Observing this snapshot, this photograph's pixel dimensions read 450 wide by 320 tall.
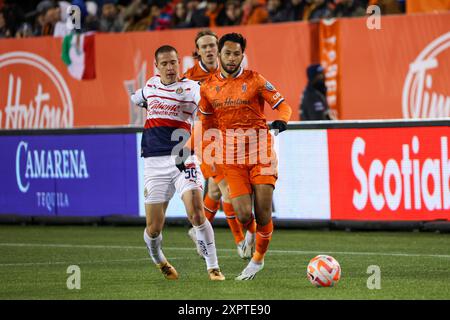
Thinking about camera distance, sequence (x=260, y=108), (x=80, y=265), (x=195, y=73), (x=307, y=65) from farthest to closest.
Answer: (x=307, y=65), (x=195, y=73), (x=80, y=265), (x=260, y=108)

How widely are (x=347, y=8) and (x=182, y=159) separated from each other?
9.91 meters

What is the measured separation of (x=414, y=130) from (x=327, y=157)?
1.30 metres

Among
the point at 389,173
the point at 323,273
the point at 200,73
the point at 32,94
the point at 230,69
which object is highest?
the point at 32,94

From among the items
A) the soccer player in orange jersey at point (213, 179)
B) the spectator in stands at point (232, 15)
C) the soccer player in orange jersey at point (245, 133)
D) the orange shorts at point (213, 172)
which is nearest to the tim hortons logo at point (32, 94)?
the spectator in stands at point (232, 15)

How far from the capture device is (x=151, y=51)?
22.0 m

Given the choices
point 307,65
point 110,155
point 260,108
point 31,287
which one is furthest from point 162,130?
point 307,65

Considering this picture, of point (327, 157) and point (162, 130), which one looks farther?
point (327, 157)

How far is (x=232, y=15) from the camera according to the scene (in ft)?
70.8

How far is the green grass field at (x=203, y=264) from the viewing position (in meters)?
9.99

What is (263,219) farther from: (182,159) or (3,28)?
(3,28)

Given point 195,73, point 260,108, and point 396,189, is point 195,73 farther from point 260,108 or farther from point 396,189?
point 396,189

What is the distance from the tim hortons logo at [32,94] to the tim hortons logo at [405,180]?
28.4ft

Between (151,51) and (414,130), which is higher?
(151,51)

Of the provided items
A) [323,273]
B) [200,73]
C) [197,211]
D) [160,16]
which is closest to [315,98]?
[160,16]
